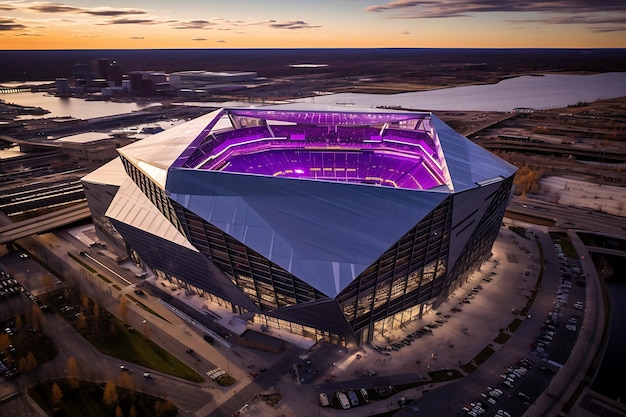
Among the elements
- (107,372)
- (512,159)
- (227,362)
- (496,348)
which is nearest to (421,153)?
(496,348)

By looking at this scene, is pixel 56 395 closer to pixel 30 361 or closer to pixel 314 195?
pixel 30 361

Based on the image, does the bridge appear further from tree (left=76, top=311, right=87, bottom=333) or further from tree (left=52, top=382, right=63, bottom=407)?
tree (left=52, top=382, right=63, bottom=407)

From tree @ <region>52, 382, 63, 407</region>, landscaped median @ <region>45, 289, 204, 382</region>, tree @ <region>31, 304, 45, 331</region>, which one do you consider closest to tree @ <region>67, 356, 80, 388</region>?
tree @ <region>52, 382, 63, 407</region>

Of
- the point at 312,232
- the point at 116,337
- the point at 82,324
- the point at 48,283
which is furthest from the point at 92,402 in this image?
the point at 312,232

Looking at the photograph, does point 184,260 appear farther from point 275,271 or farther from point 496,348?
point 496,348

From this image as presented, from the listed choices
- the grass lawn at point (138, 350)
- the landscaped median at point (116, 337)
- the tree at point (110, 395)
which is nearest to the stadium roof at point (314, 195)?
the landscaped median at point (116, 337)

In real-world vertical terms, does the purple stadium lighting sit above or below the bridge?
above

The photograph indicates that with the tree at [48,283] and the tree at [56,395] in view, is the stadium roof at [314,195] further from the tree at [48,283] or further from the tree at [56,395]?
the tree at [56,395]

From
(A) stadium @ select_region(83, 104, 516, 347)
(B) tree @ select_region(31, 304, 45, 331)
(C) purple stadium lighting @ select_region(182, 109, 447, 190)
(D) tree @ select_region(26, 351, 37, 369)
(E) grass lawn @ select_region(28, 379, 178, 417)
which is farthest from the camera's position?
(C) purple stadium lighting @ select_region(182, 109, 447, 190)
